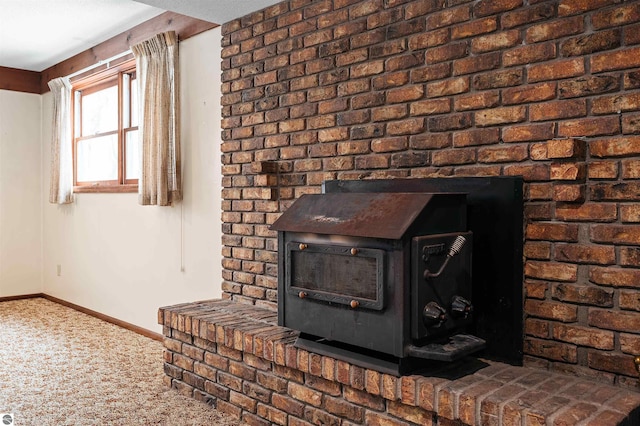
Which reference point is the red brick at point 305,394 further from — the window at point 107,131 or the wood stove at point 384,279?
the window at point 107,131

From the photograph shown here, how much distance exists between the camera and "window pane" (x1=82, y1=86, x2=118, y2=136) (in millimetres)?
4906

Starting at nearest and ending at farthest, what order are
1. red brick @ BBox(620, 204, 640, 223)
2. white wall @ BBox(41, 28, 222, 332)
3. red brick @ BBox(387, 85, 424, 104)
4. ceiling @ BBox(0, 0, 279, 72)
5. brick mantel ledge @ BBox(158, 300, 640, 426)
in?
brick mantel ledge @ BBox(158, 300, 640, 426) → red brick @ BBox(620, 204, 640, 223) → red brick @ BBox(387, 85, 424, 104) → ceiling @ BBox(0, 0, 279, 72) → white wall @ BBox(41, 28, 222, 332)

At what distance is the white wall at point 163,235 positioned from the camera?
144 inches

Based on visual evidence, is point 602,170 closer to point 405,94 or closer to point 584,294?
point 584,294

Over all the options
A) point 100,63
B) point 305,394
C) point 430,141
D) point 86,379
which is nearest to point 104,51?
point 100,63

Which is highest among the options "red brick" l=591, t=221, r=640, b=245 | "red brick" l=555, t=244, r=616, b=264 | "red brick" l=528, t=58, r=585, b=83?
"red brick" l=528, t=58, r=585, b=83

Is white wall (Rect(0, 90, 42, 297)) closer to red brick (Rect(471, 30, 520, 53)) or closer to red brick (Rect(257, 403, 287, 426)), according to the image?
red brick (Rect(257, 403, 287, 426))

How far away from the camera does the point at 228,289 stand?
11.2ft

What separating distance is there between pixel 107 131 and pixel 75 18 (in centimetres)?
106

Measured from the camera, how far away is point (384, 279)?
1.96m

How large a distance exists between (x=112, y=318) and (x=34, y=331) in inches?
23.1

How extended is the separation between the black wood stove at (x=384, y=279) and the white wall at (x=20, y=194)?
4.60 m

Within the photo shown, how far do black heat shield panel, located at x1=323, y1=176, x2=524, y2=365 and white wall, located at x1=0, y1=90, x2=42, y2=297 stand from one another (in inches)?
200

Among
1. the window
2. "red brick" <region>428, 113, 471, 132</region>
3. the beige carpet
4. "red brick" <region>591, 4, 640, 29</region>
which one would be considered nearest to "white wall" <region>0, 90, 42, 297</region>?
the window
